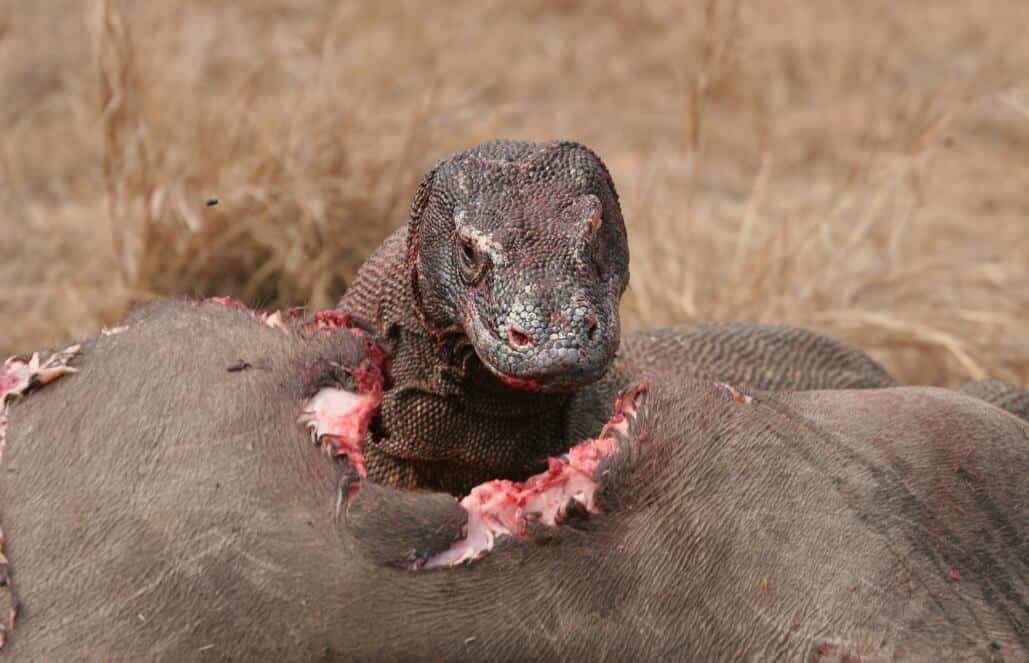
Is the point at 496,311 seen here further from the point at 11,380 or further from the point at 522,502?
the point at 11,380

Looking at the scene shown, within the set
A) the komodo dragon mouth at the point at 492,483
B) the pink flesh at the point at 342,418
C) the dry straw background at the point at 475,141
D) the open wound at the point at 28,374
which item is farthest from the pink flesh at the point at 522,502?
the dry straw background at the point at 475,141

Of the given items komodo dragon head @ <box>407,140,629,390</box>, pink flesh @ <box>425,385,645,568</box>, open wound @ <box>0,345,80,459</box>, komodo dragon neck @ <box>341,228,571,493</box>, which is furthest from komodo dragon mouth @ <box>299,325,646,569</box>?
komodo dragon neck @ <box>341,228,571,493</box>

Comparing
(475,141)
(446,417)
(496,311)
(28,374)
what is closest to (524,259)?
(496,311)

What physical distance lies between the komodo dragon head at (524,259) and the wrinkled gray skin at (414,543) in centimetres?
18

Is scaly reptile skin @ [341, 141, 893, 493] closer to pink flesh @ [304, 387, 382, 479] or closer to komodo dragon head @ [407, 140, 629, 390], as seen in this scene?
komodo dragon head @ [407, 140, 629, 390]

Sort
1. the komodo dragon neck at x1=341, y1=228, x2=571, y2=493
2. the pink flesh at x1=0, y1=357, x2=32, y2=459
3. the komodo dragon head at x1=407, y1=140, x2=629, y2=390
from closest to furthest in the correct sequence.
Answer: the pink flesh at x1=0, y1=357, x2=32, y2=459 < the komodo dragon head at x1=407, y1=140, x2=629, y2=390 < the komodo dragon neck at x1=341, y1=228, x2=571, y2=493

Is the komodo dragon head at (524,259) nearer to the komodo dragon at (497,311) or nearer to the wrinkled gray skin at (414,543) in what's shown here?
the komodo dragon at (497,311)

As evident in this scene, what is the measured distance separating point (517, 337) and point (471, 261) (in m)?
0.31

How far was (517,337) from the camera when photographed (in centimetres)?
251

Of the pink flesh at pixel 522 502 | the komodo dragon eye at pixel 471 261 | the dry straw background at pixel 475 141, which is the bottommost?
the dry straw background at pixel 475 141

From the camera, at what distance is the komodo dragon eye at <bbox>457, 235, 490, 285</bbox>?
272 centimetres

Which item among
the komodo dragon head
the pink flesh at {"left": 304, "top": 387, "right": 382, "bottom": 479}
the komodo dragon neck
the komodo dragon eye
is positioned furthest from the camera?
the komodo dragon neck

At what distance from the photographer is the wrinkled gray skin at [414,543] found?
2117mm

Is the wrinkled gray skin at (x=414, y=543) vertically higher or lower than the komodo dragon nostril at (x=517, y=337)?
lower
